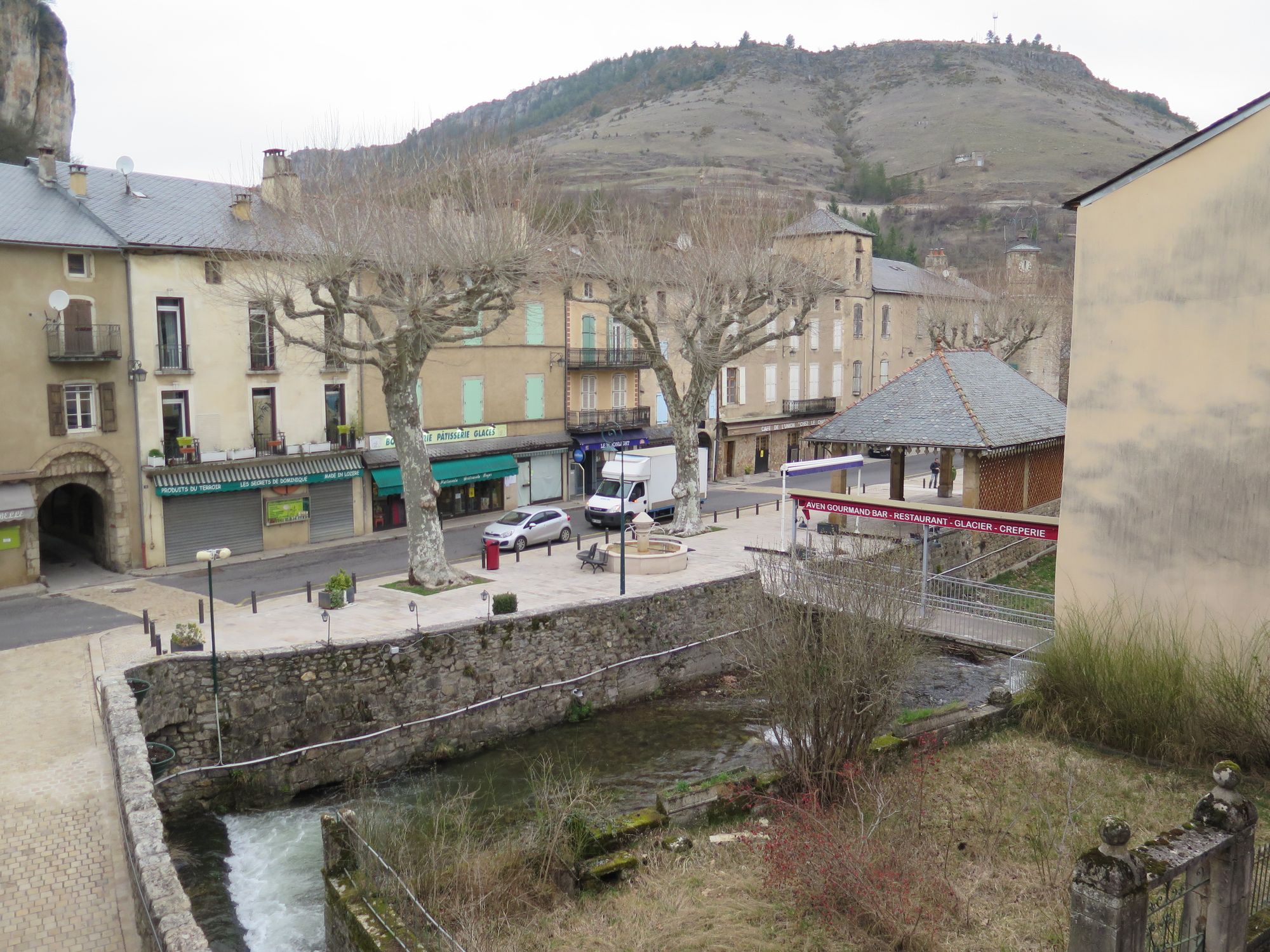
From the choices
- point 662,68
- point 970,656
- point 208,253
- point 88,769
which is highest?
point 662,68

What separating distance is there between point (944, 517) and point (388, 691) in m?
12.0

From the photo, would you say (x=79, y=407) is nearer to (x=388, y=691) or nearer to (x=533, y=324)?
(x=388, y=691)

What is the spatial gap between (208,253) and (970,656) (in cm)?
2204

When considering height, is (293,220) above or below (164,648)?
above

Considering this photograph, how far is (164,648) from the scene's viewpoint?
684 inches

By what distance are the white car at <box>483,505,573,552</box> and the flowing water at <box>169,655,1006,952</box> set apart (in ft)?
26.2

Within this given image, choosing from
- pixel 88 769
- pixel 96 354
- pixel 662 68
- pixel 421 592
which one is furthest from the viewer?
pixel 662 68

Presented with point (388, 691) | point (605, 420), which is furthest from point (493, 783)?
point (605, 420)

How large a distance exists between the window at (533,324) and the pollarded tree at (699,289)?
4736mm

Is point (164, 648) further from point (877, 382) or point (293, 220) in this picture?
point (877, 382)

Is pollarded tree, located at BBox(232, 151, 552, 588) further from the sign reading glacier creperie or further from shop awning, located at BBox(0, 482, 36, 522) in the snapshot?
the sign reading glacier creperie

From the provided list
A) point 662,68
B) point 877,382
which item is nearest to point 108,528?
point 877,382

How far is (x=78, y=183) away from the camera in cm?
2583

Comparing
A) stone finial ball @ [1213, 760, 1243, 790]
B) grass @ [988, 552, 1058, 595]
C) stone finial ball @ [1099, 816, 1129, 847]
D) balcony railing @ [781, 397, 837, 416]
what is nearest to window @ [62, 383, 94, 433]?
grass @ [988, 552, 1058, 595]
